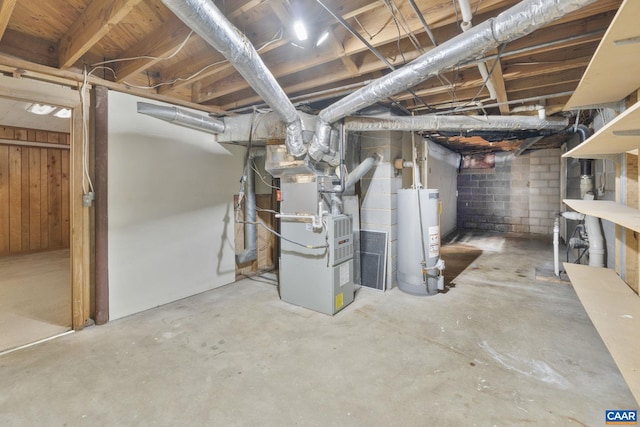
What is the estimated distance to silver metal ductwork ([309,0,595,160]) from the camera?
1241mm

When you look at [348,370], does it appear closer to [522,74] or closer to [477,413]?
A: [477,413]

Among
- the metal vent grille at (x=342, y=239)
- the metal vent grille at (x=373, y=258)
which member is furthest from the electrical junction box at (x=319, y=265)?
the metal vent grille at (x=373, y=258)

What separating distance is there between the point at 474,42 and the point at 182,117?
2632 mm

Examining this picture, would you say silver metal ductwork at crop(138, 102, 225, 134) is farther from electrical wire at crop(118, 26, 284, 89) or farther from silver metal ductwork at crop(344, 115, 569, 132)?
silver metal ductwork at crop(344, 115, 569, 132)

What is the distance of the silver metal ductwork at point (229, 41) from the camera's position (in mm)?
1188

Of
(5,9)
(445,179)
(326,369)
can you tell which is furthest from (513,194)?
(5,9)

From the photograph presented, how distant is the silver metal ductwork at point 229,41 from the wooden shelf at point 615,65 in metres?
1.48

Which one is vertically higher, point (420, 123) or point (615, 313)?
point (420, 123)

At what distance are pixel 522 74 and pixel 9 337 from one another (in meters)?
4.71

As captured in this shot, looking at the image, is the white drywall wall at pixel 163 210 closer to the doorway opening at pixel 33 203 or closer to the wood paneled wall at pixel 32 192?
the doorway opening at pixel 33 203

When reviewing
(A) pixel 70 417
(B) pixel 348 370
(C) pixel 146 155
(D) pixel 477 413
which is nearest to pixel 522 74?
(D) pixel 477 413

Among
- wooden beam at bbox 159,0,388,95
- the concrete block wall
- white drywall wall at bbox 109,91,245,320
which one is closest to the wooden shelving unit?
wooden beam at bbox 159,0,388,95

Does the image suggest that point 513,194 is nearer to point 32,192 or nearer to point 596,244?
point 596,244

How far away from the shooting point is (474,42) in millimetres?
1484
